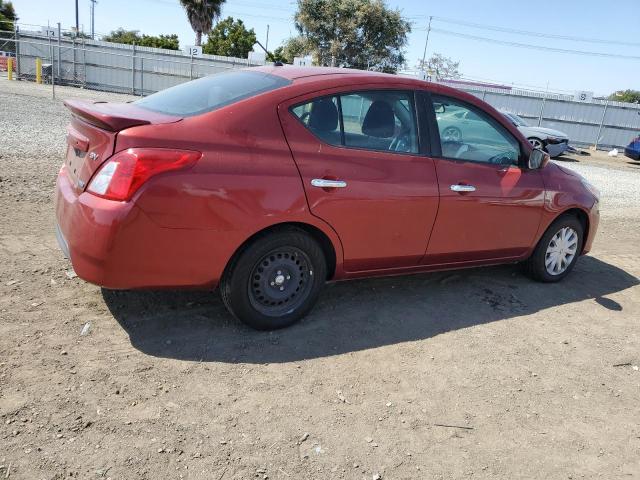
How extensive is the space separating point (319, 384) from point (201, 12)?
144 ft

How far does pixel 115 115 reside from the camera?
3.13 meters

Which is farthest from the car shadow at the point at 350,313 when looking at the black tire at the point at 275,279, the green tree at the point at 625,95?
the green tree at the point at 625,95

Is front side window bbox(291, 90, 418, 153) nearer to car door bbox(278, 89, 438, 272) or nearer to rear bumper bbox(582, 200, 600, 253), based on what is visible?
car door bbox(278, 89, 438, 272)

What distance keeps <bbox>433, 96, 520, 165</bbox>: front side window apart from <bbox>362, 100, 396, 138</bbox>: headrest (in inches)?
16.4

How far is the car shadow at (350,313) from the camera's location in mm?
3432

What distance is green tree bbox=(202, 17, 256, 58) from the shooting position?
50.9 m

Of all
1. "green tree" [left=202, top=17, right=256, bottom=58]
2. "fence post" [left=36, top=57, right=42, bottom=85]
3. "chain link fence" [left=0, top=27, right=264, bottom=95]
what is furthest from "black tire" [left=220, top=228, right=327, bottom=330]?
"green tree" [left=202, top=17, right=256, bottom=58]

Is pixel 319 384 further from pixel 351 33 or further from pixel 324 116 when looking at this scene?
pixel 351 33

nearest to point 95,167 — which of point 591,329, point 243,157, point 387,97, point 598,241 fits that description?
point 243,157

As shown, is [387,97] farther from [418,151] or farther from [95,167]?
[95,167]

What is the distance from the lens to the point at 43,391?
2811mm

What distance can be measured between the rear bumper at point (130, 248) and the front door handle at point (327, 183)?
0.72 metres

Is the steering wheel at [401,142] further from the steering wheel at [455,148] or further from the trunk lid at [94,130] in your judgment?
the trunk lid at [94,130]

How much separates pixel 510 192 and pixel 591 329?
1.25 m
